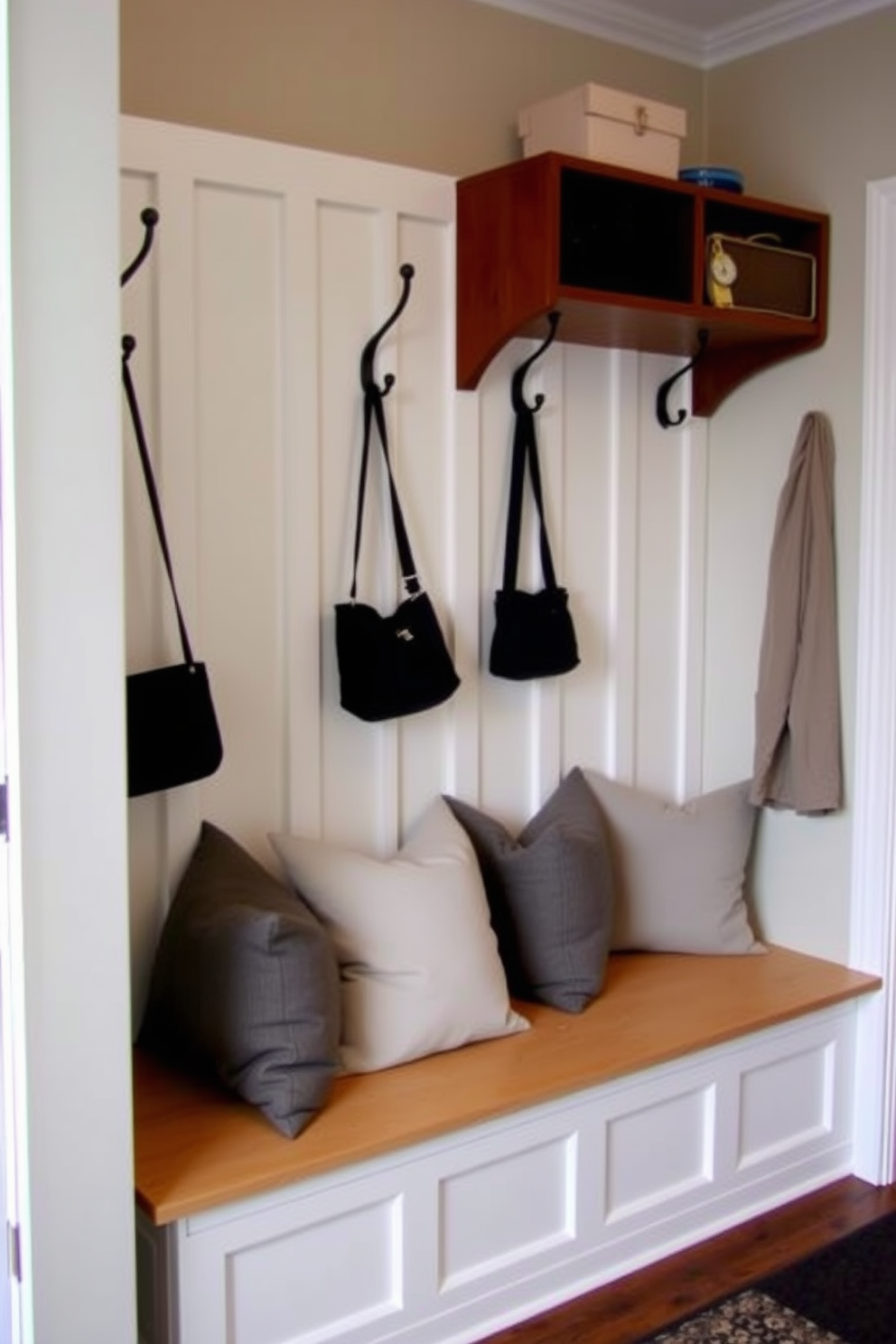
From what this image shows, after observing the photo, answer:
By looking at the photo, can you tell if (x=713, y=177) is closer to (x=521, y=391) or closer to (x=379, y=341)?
(x=521, y=391)

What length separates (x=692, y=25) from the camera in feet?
10.3

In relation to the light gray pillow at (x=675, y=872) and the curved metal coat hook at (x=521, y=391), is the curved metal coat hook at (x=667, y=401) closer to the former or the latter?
the curved metal coat hook at (x=521, y=391)

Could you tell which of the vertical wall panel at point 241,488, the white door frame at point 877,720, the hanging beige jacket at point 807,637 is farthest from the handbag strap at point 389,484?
the white door frame at point 877,720

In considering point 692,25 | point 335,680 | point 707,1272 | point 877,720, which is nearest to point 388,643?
point 335,680

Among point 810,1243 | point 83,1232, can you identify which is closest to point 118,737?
point 83,1232

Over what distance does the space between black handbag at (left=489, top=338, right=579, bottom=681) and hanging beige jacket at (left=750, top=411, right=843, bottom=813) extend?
48 cm

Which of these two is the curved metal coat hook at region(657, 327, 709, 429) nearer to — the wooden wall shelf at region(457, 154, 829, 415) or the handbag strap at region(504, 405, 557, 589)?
the wooden wall shelf at region(457, 154, 829, 415)

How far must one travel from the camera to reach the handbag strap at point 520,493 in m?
2.90

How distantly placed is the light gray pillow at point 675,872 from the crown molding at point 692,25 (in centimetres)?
169

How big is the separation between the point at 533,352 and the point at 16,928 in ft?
5.68

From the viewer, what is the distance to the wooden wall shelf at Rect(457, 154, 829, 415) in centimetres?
259

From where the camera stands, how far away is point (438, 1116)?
2252mm

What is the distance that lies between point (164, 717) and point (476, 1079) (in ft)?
2.76

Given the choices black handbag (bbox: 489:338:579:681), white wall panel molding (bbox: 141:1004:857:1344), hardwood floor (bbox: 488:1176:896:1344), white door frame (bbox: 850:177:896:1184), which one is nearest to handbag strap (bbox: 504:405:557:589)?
black handbag (bbox: 489:338:579:681)
